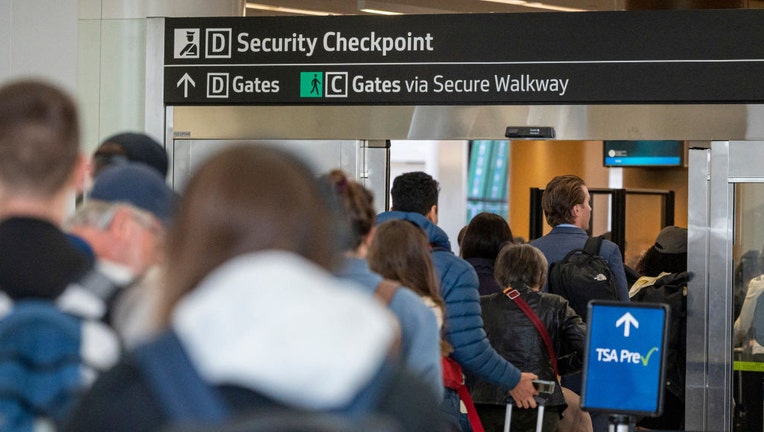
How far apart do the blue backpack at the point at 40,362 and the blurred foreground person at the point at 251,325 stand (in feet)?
1.79

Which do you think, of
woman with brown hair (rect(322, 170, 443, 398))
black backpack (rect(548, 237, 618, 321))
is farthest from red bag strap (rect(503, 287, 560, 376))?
woman with brown hair (rect(322, 170, 443, 398))

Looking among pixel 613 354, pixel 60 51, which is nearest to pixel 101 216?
pixel 613 354

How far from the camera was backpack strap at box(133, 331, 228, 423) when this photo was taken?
1331 mm

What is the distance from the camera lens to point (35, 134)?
196cm

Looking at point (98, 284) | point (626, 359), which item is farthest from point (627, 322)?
point (98, 284)

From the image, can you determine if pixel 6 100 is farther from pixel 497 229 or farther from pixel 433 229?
pixel 497 229

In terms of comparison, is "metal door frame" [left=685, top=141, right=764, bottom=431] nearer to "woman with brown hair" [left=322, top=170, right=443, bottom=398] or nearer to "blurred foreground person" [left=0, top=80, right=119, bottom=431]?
"woman with brown hair" [left=322, top=170, right=443, bottom=398]

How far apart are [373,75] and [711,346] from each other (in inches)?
76.8

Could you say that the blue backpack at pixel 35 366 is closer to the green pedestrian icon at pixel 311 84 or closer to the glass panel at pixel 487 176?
the green pedestrian icon at pixel 311 84

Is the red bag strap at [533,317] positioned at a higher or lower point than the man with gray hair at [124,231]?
lower

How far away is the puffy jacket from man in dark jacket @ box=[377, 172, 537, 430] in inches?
25.6

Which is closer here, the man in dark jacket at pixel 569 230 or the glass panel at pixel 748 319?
the glass panel at pixel 748 319

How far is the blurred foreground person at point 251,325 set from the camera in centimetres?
136

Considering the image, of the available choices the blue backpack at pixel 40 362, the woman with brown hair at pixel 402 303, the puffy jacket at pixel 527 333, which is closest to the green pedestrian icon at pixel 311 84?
the puffy jacket at pixel 527 333
